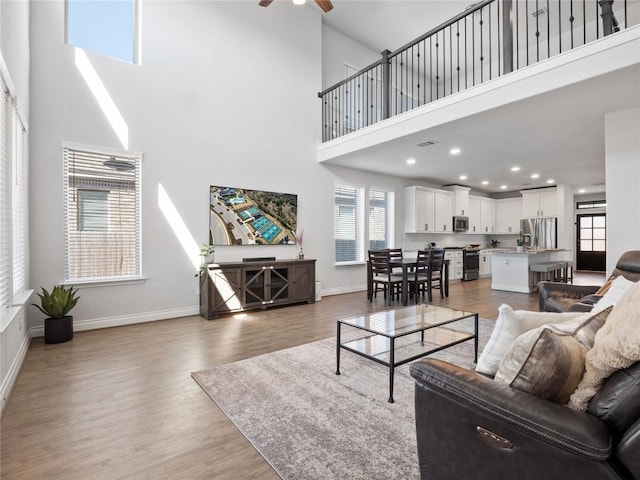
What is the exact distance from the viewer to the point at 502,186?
31.8ft

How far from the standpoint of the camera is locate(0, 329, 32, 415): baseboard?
2332 mm

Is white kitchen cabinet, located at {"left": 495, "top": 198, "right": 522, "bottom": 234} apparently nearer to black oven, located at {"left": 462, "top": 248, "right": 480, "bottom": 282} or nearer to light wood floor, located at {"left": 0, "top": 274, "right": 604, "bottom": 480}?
black oven, located at {"left": 462, "top": 248, "right": 480, "bottom": 282}

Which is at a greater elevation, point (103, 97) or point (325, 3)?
point (325, 3)

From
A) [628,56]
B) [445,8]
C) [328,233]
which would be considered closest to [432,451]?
[628,56]

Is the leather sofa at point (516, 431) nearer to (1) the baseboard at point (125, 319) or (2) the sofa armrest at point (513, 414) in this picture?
(2) the sofa armrest at point (513, 414)

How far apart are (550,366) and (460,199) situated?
903cm

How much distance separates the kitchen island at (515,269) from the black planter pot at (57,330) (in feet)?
25.0

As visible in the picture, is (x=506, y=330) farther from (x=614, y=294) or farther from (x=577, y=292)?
(x=577, y=292)

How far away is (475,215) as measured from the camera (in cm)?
1005

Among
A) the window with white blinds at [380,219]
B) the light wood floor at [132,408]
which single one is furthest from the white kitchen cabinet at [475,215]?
the light wood floor at [132,408]

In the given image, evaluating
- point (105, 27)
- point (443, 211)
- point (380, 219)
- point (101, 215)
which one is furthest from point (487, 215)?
point (105, 27)

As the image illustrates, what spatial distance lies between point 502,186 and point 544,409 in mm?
10003

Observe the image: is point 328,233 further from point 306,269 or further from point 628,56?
point 628,56

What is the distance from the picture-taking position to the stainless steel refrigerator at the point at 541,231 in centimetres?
885
